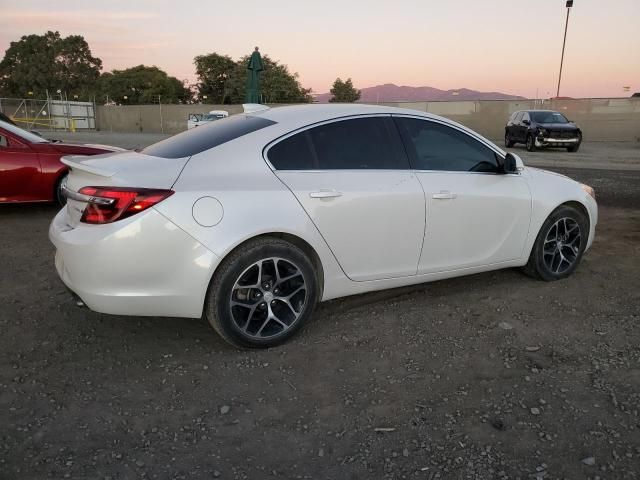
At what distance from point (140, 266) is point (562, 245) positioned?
12.0 ft

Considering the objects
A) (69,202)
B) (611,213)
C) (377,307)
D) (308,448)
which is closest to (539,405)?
(308,448)

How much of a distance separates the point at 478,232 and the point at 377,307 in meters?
0.98

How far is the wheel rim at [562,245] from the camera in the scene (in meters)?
4.71

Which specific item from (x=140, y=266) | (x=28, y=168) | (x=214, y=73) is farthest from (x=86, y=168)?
(x=214, y=73)

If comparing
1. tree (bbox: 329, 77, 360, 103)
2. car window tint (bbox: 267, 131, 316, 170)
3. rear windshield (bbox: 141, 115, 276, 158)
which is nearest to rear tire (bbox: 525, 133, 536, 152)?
rear windshield (bbox: 141, 115, 276, 158)

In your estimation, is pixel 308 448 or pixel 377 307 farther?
pixel 377 307

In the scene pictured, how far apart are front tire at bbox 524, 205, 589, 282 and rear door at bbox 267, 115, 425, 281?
139 centimetres

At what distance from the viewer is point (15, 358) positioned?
3312 mm

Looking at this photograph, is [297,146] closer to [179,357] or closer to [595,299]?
[179,357]

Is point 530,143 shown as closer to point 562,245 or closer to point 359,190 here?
point 562,245

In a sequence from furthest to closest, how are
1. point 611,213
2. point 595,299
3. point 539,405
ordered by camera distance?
1. point 611,213
2. point 595,299
3. point 539,405

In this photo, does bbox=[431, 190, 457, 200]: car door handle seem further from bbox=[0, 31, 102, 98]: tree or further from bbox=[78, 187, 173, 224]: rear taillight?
bbox=[0, 31, 102, 98]: tree

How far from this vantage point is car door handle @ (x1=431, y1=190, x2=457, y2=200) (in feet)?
12.8

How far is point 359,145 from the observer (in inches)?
148
